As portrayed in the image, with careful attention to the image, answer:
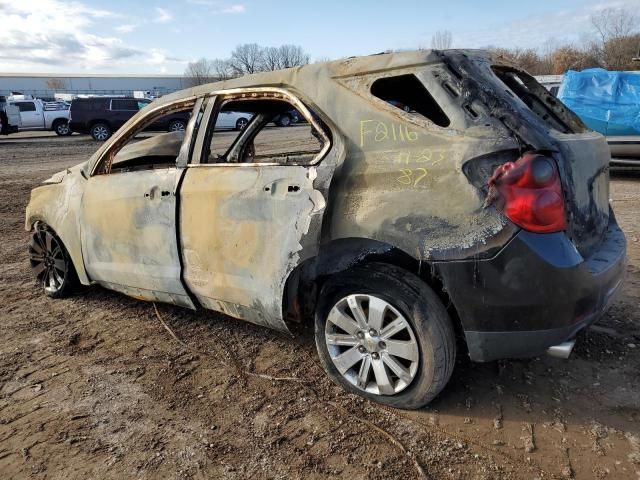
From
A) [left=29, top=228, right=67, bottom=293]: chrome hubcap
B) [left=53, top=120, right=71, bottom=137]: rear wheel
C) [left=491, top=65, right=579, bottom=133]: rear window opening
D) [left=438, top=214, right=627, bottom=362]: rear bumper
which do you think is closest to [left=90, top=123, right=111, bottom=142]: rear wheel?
[left=53, top=120, right=71, bottom=137]: rear wheel

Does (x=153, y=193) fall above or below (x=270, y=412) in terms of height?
above

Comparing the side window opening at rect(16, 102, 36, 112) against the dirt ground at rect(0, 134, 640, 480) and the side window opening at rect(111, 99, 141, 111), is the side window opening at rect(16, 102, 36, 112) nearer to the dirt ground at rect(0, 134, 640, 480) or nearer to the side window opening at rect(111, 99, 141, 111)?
the side window opening at rect(111, 99, 141, 111)

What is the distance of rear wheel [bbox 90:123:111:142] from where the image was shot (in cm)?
2298

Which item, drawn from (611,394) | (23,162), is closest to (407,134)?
(611,394)

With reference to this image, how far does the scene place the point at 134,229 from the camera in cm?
367

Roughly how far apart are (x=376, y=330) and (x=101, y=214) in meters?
2.39

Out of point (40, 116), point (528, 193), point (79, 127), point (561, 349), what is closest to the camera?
point (528, 193)

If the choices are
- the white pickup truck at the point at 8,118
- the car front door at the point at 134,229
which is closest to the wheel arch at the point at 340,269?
the car front door at the point at 134,229

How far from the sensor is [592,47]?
168ft

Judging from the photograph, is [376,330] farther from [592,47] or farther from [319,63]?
[592,47]

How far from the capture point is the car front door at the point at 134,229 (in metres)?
3.47

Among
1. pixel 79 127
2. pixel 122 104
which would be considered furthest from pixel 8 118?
pixel 122 104

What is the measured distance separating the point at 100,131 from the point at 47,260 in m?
20.5

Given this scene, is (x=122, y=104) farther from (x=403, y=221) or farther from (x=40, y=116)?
(x=403, y=221)
